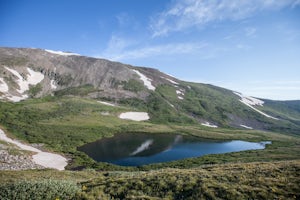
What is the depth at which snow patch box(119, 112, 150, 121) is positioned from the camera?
116506mm

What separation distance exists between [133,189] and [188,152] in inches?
2083

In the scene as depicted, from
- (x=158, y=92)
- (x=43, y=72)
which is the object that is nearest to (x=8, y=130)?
(x=43, y=72)

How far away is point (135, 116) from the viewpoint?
121125 mm

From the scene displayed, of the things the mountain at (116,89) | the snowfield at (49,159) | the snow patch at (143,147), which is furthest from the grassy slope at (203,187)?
the mountain at (116,89)

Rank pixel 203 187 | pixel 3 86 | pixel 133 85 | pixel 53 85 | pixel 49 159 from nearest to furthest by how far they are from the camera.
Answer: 1. pixel 203 187
2. pixel 49 159
3. pixel 3 86
4. pixel 53 85
5. pixel 133 85

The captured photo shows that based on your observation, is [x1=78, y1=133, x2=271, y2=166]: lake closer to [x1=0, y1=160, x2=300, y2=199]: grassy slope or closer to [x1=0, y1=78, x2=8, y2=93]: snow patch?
[x1=0, y1=160, x2=300, y2=199]: grassy slope

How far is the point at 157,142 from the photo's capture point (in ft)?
248

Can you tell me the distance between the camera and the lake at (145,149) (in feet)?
182

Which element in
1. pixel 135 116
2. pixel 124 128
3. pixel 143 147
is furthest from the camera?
pixel 135 116

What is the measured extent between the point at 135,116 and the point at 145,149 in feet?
185

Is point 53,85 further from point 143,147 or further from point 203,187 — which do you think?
point 203,187

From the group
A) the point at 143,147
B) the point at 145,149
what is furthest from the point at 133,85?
the point at 145,149

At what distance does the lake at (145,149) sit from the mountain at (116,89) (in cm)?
4091

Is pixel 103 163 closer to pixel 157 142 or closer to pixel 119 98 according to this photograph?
pixel 157 142
